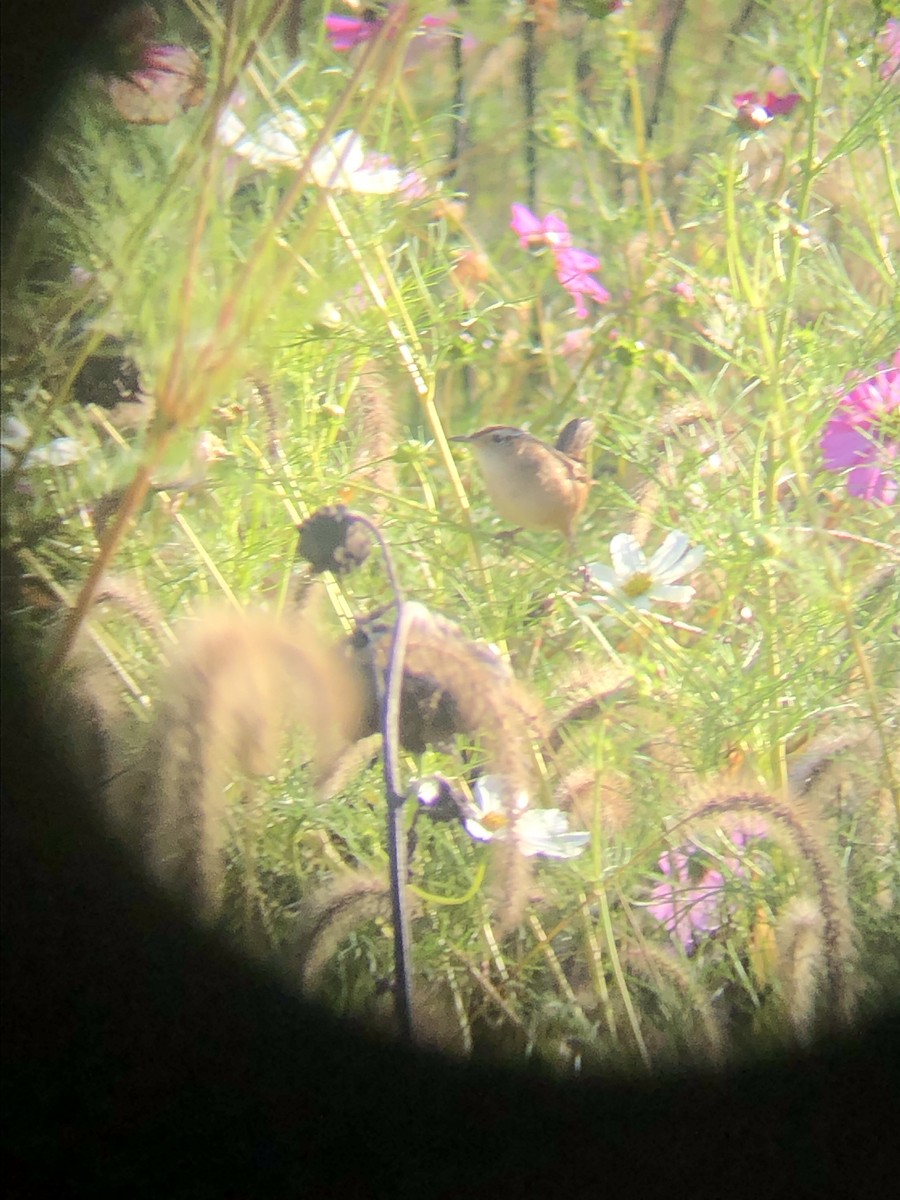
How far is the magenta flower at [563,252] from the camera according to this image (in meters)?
0.59

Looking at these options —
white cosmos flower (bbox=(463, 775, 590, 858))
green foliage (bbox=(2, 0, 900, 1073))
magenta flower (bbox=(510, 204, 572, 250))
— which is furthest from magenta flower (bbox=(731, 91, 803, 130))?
white cosmos flower (bbox=(463, 775, 590, 858))

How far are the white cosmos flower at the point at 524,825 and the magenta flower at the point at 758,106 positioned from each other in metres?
0.38

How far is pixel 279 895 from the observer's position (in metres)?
0.69

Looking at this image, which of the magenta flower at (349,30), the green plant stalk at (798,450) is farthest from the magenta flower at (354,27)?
the green plant stalk at (798,450)

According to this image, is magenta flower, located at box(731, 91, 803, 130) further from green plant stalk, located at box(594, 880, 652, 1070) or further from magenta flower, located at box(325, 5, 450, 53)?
green plant stalk, located at box(594, 880, 652, 1070)

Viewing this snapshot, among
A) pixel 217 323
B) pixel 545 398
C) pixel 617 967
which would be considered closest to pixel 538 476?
pixel 545 398

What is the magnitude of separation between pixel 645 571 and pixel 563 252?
18 cm

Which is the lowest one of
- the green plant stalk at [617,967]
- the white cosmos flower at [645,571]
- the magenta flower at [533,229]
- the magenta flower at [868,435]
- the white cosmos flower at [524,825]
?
the green plant stalk at [617,967]

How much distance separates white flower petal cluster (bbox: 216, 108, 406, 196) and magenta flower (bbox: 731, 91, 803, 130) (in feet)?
0.61

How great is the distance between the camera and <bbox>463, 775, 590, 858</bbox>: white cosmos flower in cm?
62

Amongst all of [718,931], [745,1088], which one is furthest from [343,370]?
[745,1088]

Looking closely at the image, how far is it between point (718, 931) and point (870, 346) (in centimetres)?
36

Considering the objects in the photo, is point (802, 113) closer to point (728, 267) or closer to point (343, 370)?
point (728, 267)

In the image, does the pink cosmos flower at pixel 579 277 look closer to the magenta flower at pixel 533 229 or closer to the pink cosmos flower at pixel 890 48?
the magenta flower at pixel 533 229
